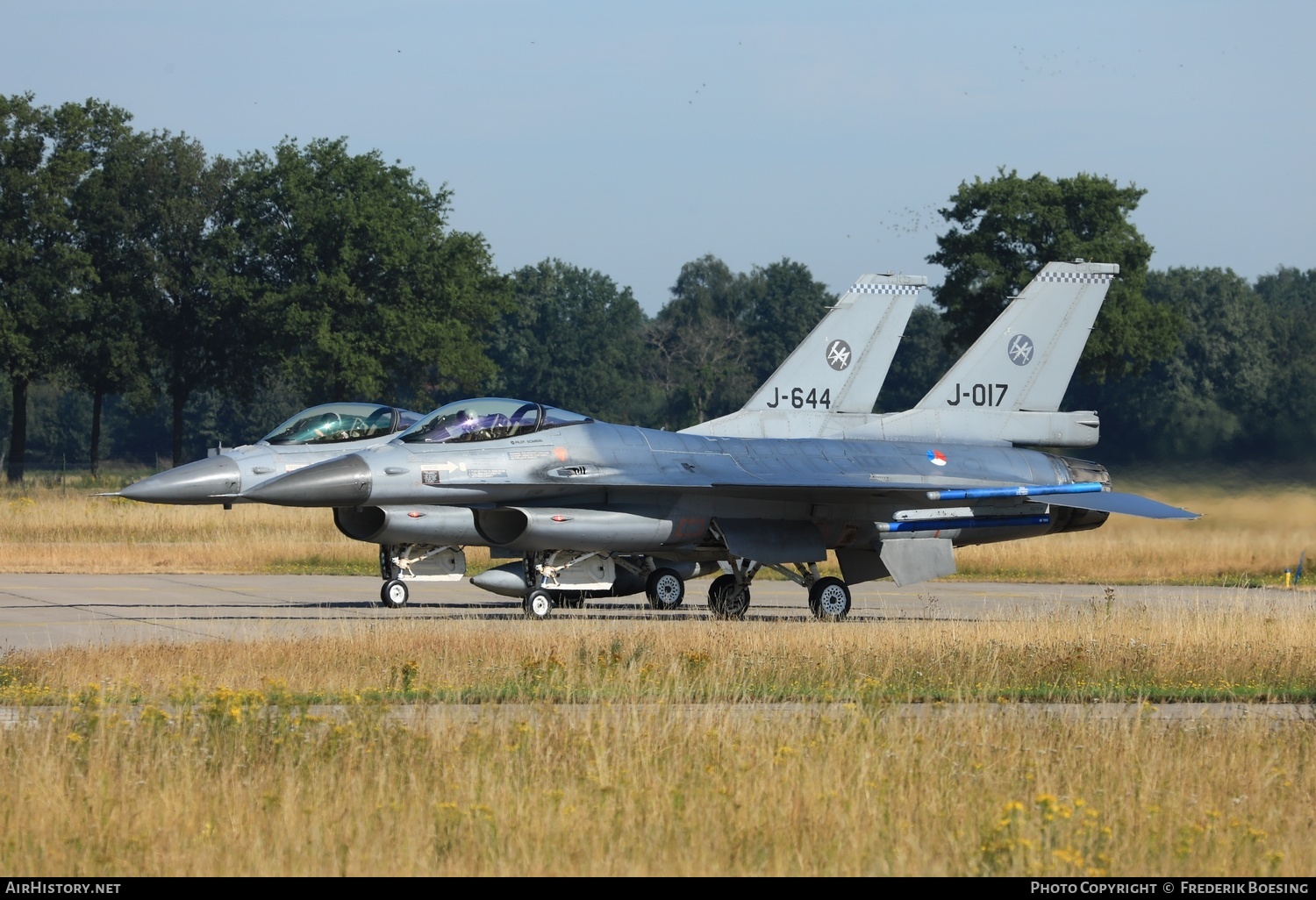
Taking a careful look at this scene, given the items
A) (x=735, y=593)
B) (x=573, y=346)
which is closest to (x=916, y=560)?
(x=735, y=593)

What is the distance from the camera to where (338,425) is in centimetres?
2066

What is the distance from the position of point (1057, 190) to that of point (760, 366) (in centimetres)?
3872

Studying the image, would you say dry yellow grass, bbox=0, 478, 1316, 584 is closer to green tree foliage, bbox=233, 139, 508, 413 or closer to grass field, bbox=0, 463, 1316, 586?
grass field, bbox=0, 463, 1316, 586

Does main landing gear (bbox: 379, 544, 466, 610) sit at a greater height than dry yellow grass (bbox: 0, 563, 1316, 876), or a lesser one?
greater

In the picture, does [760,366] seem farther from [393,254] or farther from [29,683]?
[29,683]

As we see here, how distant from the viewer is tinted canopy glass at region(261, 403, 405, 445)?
20391 mm

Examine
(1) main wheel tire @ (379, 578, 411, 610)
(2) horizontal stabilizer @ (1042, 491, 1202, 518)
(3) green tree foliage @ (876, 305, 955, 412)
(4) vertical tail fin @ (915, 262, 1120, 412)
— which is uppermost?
(3) green tree foliage @ (876, 305, 955, 412)

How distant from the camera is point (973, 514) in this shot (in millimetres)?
19359

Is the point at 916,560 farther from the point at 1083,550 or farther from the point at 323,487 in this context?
the point at 1083,550

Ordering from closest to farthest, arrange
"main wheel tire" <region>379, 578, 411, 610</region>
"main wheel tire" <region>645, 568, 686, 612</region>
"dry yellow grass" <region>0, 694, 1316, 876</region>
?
"dry yellow grass" <region>0, 694, 1316, 876</region>, "main wheel tire" <region>379, 578, 411, 610</region>, "main wheel tire" <region>645, 568, 686, 612</region>

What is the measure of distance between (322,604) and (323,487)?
4006mm

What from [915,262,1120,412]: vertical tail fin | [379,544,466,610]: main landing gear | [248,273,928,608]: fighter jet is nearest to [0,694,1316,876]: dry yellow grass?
[248,273,928,608]: fighter jet

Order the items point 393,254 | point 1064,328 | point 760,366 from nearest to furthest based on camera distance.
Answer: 1. point 1064,328
2. point 393,254
3. point 760,366

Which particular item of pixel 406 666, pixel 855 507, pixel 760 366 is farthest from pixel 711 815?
pixel 760 366
